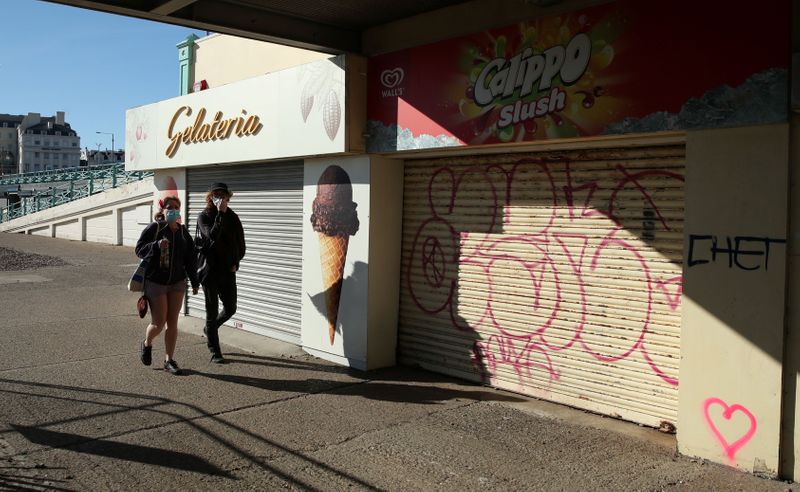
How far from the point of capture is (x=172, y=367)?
285 inches

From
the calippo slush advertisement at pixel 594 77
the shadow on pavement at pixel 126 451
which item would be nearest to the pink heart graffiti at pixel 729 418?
the calippo slush advertisement at pixel 594 77

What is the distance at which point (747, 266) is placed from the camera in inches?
183

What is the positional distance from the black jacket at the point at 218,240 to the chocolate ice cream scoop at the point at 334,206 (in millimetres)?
947

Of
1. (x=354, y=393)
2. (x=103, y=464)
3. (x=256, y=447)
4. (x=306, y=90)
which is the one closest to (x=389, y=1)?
(x=306, y=90)

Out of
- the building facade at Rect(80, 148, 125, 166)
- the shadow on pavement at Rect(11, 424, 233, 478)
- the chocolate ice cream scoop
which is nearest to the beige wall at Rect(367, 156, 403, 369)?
the chocolate ice cream scoop

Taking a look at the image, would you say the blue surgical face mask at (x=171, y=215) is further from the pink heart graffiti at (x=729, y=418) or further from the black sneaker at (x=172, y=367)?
the pink heart graffiti at (x=729, y=418)

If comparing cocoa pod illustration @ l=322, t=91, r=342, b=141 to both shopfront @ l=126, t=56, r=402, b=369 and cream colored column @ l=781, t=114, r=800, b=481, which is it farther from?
cream colored column @ l=781, t=114, r=800, b=481

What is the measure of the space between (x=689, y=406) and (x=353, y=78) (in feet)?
15.0

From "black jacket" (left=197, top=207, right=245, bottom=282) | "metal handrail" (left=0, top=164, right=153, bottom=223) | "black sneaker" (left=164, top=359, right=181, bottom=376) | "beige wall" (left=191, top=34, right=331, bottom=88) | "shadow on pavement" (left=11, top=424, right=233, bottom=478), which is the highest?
"beige wall" (left=191, top=34, right=331, bottom=88)

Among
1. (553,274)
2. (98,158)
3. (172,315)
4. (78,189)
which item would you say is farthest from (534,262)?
(98,158)

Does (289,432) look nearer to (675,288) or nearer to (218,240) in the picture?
(218,240)

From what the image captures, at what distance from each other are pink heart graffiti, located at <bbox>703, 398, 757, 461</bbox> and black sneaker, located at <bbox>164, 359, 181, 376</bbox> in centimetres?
494

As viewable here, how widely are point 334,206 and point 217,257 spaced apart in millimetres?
1389

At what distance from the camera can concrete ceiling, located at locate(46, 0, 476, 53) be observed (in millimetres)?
6305
